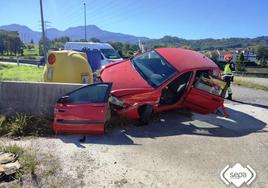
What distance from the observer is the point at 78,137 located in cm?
665

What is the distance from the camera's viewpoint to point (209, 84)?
827cm

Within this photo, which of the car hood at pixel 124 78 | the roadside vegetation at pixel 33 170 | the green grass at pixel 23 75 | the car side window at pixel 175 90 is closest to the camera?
the roadside vegetation at pixel 33 170

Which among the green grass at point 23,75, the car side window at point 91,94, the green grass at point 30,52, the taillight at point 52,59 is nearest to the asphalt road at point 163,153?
the car side window at point 91,94

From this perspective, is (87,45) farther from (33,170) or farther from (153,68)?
(33,170)

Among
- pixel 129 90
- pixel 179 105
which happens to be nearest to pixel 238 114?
pixel 179 105

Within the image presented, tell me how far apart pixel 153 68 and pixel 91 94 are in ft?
8.11

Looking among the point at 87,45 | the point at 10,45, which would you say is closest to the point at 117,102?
the point at 87,45

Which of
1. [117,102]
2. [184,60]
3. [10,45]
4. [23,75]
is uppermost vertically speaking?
[184,60]

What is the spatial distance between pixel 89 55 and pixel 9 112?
7566 mm

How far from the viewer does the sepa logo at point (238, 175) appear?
5125mm

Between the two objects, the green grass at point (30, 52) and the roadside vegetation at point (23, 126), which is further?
the green grass at point (30, 52)

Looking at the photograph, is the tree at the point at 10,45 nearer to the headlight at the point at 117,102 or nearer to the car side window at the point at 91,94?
the headlight at the point at 117,102

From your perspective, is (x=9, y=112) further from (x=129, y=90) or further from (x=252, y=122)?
(x=252, y=122)

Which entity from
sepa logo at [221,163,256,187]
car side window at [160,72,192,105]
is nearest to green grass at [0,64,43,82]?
car side window at [160,72,192,105]
